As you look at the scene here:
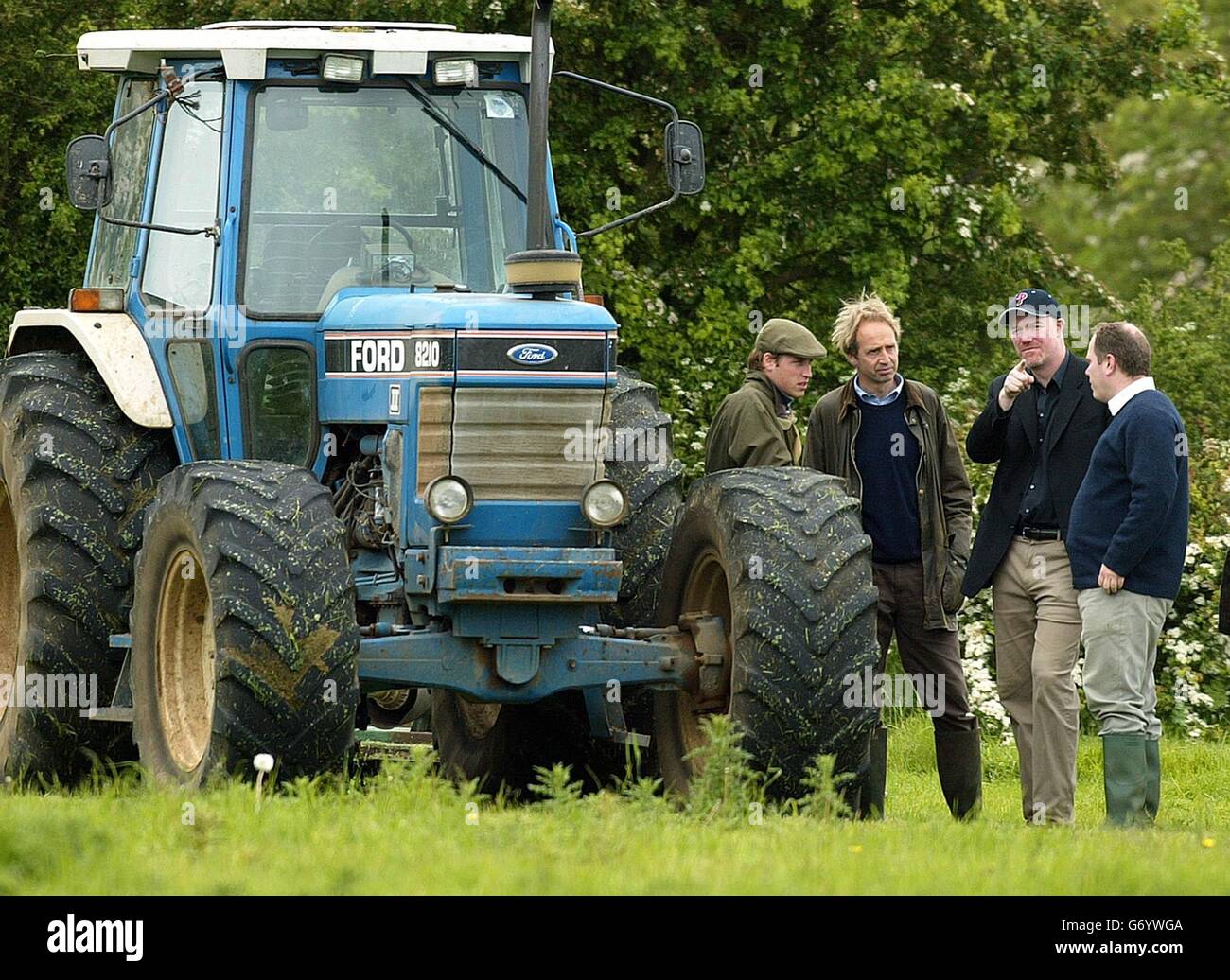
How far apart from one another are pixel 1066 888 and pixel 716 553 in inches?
91.5

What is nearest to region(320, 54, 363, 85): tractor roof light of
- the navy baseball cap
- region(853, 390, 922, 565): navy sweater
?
region(853, 390, 922, 565): navy sweater

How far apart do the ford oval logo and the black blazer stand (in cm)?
196

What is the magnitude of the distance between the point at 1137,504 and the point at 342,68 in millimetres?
3342

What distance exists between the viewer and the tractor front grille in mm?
7484

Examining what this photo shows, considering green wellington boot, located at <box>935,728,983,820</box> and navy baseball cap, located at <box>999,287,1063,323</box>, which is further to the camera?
green wellington boot, located at <box>935,728,983,820</box>

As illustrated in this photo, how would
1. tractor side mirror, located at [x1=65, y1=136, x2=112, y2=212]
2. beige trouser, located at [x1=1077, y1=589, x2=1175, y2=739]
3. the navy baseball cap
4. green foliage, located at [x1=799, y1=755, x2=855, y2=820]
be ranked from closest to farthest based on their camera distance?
green foliage, located at [x1=799, y1=755, x2=855, y2=820], beige trouser, located at [x1=1077, y1=589, x2=1175, y2=739], tractor side mirror, located at [x1=65, y1=136, x2=112, y2=212], the navy baseball cap

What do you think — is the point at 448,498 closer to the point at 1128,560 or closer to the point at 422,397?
the point at 422,397

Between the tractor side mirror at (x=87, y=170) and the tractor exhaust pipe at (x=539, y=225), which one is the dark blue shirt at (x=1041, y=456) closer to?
the tractor exhaust pipe at (x=539, y=225)

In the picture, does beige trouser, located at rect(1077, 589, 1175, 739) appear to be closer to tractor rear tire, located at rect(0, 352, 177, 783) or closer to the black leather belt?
the black leather belt

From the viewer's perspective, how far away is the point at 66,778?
27.6 feet

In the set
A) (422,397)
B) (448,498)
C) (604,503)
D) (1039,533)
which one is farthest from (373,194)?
(1039,533)

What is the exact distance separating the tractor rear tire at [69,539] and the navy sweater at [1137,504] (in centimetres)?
344

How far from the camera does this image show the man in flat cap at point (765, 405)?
8.64 metres

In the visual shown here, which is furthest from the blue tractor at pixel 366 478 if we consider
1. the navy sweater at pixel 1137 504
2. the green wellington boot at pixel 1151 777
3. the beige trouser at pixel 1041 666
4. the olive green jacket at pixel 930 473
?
the green wellington boot at pixel 1151 777
